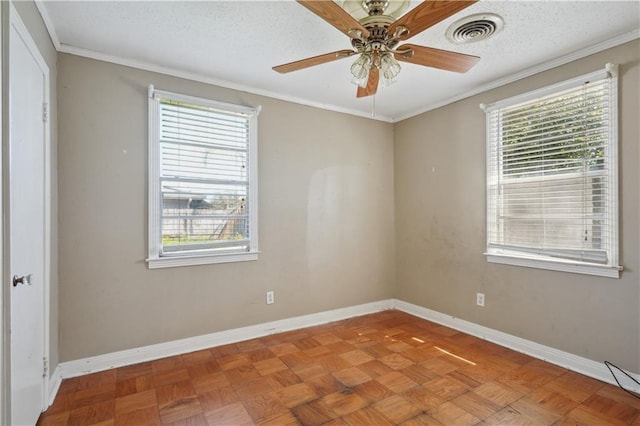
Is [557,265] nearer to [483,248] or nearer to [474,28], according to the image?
[483,248]

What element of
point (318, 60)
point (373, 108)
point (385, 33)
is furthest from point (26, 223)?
point (373, 108)

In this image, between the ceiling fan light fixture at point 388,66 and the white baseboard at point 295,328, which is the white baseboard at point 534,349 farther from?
the ceiling fan light fixture at point 388,66

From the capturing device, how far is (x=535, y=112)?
9.05 feet

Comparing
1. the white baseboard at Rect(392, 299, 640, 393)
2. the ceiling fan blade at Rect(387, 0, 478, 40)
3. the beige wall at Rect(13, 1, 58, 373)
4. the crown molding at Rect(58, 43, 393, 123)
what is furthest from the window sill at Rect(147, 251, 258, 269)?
the ceiling fan blade at Rect(387, 0, 478, 40)

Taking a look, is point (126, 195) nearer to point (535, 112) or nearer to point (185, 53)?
point (185, 53)

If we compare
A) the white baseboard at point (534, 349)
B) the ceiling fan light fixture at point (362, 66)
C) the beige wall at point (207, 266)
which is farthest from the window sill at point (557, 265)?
the ceiling fan light fixture at point (362, 66)

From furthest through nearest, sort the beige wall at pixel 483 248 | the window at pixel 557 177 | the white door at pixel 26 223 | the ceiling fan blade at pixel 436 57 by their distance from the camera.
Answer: the window at pixel 557 177 < the beige wall at pixel 483 248 < the ceiling fan blade at pixel 436 57 < the white door at pixel 26 223

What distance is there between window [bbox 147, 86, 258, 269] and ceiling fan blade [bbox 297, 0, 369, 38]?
5.77 feet

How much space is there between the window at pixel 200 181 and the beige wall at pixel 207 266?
8cm

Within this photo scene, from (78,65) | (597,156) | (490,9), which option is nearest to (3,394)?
(78,65)

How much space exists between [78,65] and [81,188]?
0.91m

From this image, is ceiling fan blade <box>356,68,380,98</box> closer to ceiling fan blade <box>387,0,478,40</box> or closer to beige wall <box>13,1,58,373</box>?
ceiling fan blade <box>387,0,478,40</box>

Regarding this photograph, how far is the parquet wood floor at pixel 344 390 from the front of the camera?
76.3 inches

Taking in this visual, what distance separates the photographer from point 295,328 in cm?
338
